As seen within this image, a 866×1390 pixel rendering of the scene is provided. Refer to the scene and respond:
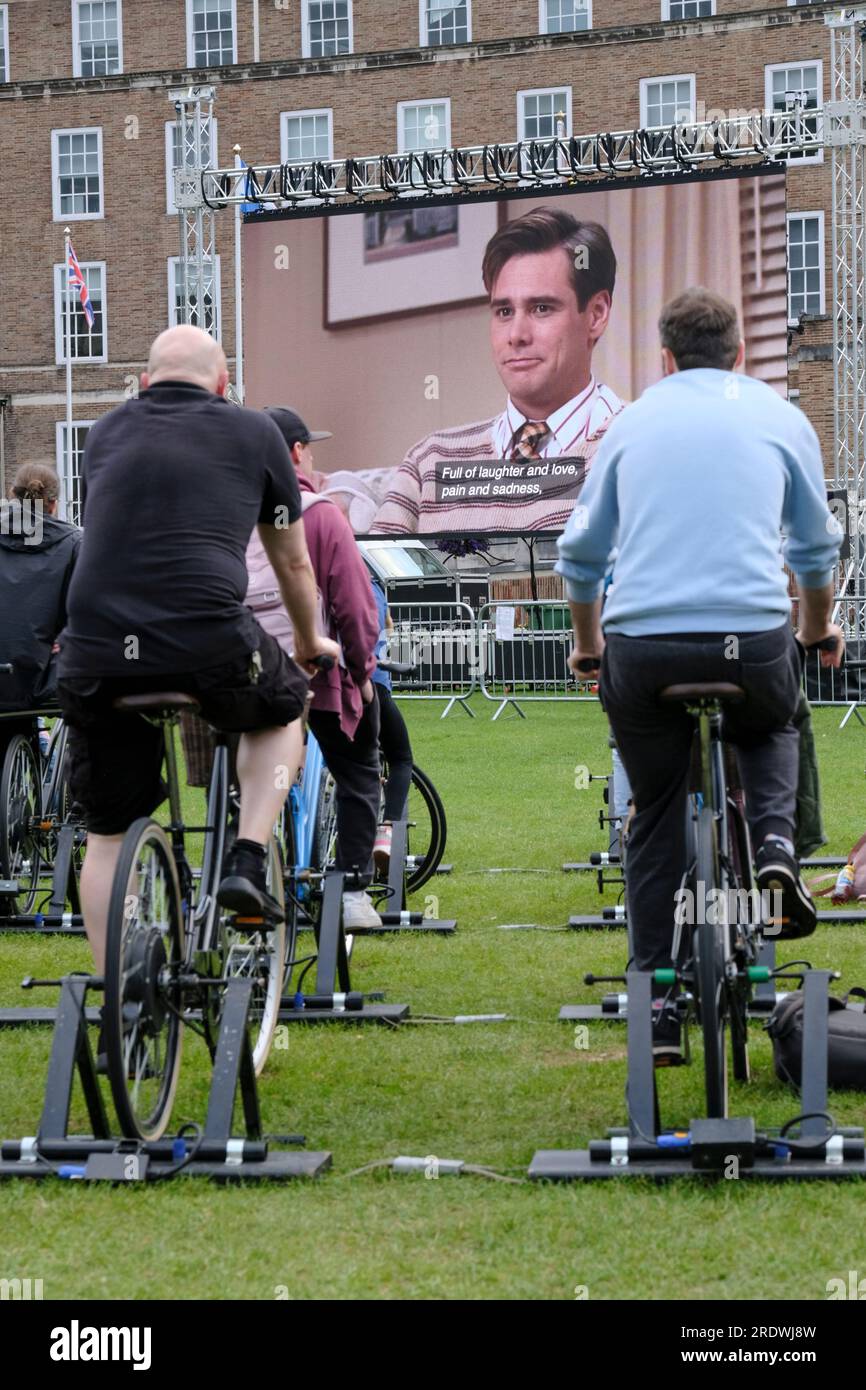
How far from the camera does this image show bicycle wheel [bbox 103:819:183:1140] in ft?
15.7

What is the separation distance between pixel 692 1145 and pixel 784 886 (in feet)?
2.75

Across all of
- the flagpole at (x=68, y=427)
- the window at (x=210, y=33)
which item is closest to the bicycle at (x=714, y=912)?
the flagpole at (x=68, y=427)

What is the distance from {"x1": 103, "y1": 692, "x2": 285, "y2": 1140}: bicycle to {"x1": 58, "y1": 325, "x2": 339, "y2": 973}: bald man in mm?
104

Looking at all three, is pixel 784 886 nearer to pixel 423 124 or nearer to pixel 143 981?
pixel 143 981

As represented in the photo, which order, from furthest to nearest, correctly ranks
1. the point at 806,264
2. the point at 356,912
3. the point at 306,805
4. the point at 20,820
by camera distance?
the point at 806,264, the point at 20,820, the point at 356,912, the point at 306,805

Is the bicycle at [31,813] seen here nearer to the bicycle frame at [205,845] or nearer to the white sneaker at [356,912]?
the white sneaker at [356,912]

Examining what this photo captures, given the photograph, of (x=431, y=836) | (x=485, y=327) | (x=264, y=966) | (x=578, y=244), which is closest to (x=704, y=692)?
(x=264, y=966)

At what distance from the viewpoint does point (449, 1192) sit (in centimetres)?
470

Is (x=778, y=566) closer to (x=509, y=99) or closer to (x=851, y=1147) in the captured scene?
(x=851, y=1147)

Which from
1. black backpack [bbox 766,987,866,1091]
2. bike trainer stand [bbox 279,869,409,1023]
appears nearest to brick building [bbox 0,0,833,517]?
bike trainer stand [bbox 279,869,409,1023]

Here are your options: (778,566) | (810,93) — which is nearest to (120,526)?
(778,566)

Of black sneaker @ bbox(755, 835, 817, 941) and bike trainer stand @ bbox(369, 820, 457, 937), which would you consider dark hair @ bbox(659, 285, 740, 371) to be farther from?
bike trainer stand @ bbox(369, 820, 457, 937)

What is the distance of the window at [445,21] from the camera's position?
45594 mm

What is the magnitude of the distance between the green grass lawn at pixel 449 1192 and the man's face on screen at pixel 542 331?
20.6 m
